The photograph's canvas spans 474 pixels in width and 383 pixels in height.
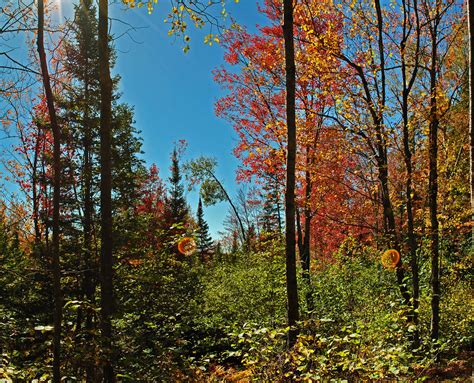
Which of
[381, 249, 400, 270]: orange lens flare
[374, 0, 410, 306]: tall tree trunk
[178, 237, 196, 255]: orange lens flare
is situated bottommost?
[381, 249, 400, 270]: orange lens flare

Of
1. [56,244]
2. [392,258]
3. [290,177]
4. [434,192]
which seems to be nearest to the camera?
[56,244]

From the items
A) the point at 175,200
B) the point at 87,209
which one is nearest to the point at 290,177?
the point at 87,209

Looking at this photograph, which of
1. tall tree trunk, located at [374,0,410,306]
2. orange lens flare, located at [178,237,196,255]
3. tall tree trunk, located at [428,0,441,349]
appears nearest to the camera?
orange lens flare, located at [178,237,196,255]

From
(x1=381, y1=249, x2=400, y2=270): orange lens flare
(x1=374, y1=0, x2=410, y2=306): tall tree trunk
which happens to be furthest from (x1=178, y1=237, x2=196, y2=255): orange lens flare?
(x1=381, y1=249, x2=400, y2=270): orange lens flare

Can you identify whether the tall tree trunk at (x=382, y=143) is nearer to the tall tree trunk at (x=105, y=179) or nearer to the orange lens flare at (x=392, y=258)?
the orange lens flare at (x=392, y=258)

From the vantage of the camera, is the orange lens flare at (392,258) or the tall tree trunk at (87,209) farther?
the tall tree trunk at (87,209)

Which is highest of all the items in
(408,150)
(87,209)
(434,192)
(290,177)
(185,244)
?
(408,150)

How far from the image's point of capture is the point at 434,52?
5820mm

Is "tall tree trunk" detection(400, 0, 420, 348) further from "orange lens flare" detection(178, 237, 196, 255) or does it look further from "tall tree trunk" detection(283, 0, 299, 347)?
"orange lens flare" detection(178, 237, 196, 255)

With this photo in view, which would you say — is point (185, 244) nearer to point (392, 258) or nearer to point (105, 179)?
point (105, 179)

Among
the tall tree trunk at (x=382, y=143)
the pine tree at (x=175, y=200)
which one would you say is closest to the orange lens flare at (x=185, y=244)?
the tall tree trunk at (x=382, y=143)

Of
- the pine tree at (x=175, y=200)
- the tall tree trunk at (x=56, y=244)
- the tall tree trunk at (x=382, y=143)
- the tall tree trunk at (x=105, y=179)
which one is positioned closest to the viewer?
the tall tree trunk at (x=56, y=244)

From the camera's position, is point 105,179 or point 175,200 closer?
point 105,179

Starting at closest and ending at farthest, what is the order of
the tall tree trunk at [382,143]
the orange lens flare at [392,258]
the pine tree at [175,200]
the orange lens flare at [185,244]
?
the orange lens flare at [185,244], the tall tree trunk at [382,143], the orange lens flare at [392,258], the pine tree at [175,200]
